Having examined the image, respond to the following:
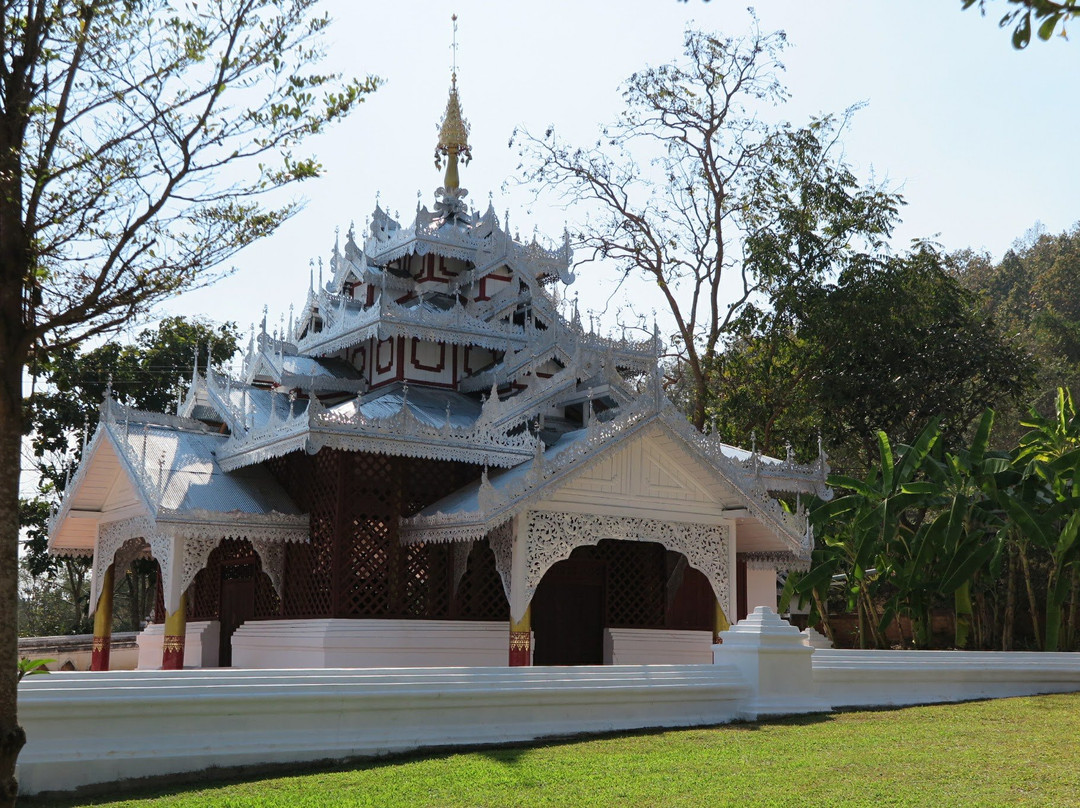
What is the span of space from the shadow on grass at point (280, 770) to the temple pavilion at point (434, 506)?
5.37 metres

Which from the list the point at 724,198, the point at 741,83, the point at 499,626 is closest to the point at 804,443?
the point at 724,198

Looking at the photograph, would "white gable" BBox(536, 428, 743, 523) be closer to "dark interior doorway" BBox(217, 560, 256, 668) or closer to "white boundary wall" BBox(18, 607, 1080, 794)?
"white boundary wall" BBox(18, 607, 1080, 794)

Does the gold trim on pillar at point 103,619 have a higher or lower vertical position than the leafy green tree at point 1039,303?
lower

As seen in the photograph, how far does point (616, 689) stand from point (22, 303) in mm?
7404

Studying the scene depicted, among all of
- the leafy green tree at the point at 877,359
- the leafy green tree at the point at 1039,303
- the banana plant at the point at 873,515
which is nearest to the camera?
the banana plant at the point at 873,515

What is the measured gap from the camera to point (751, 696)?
13414mm

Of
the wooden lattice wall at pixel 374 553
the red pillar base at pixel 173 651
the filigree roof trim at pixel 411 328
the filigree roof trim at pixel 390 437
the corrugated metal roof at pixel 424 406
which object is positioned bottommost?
the red pillar base at pixel 173 651

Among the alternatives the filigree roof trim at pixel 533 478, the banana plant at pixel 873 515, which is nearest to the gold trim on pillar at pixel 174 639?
the filigree roof trim at pixel 533 478

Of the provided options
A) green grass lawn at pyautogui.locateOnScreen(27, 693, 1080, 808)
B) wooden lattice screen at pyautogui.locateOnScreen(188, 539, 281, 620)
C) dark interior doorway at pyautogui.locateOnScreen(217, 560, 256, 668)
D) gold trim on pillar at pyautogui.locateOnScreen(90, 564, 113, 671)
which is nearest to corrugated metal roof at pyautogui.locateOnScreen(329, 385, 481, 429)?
wooden lattice screen at pyautogui.locateOnScreen(188, 539, 281, 620)

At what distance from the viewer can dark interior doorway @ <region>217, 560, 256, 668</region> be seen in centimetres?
2081

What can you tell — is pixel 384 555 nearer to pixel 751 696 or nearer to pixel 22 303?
pixel 751 696

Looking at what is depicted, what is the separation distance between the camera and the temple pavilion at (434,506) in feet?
58.1

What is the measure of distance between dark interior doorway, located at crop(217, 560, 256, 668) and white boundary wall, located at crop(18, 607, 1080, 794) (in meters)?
9.80

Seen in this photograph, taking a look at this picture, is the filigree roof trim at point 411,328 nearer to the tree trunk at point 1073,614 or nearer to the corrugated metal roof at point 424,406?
the corrugated metal roof at point 424,406
